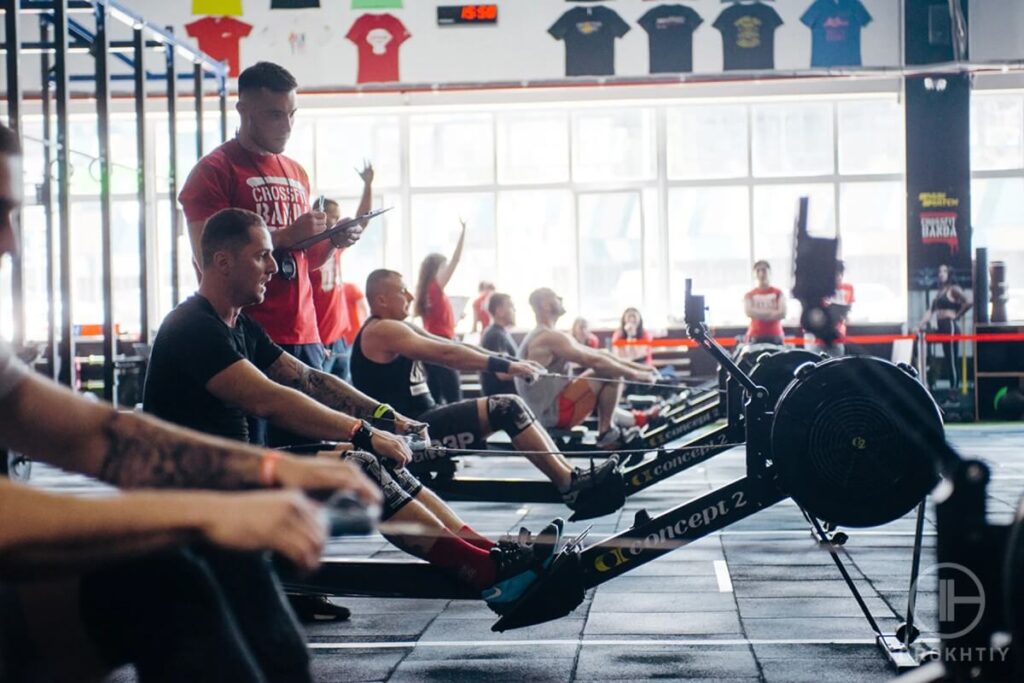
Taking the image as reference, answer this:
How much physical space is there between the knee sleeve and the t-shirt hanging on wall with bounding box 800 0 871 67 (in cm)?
823

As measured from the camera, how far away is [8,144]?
1.47m

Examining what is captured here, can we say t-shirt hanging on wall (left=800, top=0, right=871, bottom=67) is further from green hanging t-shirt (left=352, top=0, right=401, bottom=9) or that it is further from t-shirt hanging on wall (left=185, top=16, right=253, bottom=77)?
t-shirt hanging on wall (left=185, top=16, right=253, bottom=77)

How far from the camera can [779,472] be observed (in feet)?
10.0

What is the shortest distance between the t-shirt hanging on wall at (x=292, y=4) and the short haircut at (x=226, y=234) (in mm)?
9422

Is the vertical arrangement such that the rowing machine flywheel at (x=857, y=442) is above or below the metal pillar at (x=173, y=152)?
below

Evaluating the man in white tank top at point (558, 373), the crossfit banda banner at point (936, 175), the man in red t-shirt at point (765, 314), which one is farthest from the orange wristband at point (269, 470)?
the crossfit banda banner at point (936, 175)

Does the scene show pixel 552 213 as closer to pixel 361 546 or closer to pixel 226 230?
pixel 361 546

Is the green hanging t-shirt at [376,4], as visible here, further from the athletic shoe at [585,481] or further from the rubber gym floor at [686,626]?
the athletic shoe at [585,481]

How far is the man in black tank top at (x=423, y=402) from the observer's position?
4453 millimetres

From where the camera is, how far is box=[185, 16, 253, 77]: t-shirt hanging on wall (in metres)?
11.8

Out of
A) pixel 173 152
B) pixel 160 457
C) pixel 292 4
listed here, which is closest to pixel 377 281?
pixel 160 457

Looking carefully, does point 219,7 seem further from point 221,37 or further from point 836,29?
point 836,29

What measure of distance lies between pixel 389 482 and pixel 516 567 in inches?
16.4

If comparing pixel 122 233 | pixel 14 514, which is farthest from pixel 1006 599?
pixel 122 233
